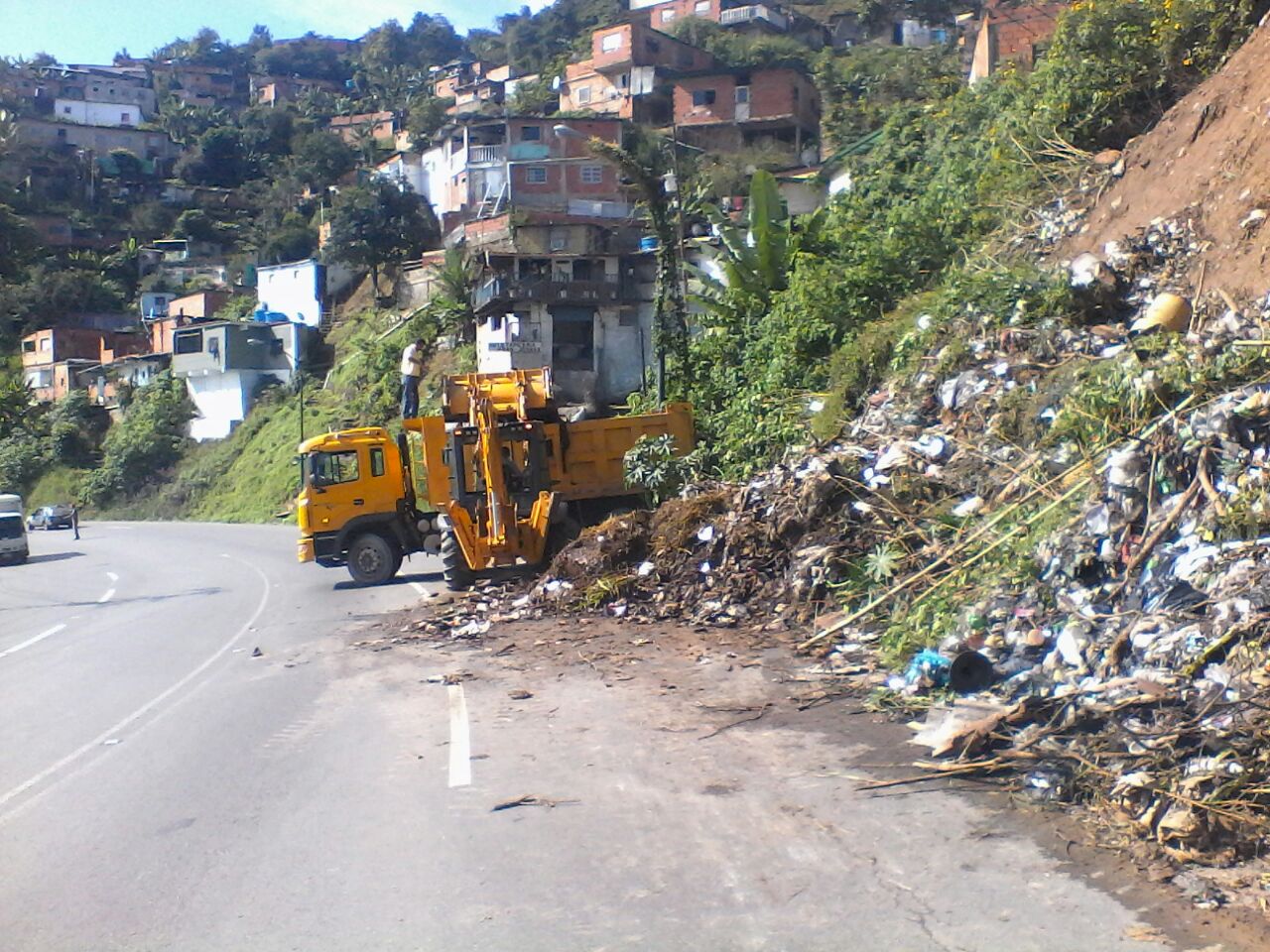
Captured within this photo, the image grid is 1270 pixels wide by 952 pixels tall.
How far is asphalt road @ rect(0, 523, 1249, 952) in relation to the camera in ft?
Answer: 17.1

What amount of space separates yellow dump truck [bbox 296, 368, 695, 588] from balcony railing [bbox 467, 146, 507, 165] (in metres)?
47.7

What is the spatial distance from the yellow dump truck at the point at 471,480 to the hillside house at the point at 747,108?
4792 centimetres

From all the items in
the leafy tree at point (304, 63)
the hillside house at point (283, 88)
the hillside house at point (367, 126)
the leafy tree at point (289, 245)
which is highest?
the leafy tree at point (304, 63)

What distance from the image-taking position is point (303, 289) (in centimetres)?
7025

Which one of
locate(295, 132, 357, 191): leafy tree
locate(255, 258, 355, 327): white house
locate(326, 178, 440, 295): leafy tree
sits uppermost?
locate(295, 132, 357, 191): leafy tree

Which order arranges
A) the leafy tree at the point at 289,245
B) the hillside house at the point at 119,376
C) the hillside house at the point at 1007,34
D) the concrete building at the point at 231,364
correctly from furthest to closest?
the leafy tree at the point at 289,245, the hillside house at the point at 119,376, the concrete building at the point at 231,364, the hillside house at the point at 1007,34

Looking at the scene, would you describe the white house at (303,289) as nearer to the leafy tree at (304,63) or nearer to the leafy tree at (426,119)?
the leafy tree at (426,119)

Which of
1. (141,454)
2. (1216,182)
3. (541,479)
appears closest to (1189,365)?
(1216,182)

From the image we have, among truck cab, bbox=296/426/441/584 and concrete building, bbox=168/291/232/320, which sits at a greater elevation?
concrete building, bbox=168/291/232/320

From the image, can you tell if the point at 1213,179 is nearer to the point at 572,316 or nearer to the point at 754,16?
the point at 572,316

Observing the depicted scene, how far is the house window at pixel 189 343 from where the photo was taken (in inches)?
2682

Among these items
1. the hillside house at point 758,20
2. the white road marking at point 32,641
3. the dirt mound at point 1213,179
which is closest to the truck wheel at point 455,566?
the white road marking at point 32,641

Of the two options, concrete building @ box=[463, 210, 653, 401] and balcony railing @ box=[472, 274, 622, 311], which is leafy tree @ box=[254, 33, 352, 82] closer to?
concrete building @ box=[463, 210, 653, 401]

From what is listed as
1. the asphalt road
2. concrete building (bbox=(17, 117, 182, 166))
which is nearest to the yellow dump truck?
the asphalt road
